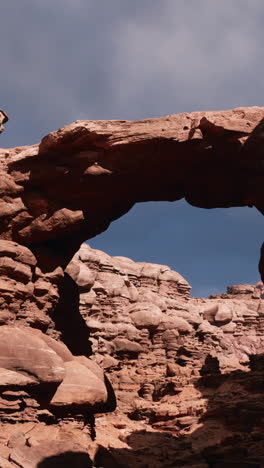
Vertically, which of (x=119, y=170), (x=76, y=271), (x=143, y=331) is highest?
(x=143, y=331)

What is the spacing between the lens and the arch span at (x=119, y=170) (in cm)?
1468

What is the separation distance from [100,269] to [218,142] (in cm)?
2256

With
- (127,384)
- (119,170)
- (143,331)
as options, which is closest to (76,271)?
(119,170)

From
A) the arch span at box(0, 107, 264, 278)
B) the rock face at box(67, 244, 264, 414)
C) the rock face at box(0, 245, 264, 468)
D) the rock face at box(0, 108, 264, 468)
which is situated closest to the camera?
the rock face at box(0, 245, 264, 468)

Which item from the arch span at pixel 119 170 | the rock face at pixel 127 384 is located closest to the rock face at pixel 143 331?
the rock face at pixel 127 384

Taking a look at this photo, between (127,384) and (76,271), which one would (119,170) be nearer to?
(76,271)

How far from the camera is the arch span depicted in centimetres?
1468

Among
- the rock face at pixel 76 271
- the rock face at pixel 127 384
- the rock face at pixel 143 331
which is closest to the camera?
the rock face at pixel 127 384

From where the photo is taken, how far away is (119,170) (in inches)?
611

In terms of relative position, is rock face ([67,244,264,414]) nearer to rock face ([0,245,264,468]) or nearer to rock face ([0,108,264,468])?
rock face ([0,245,264,468])

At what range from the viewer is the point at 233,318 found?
4984cm

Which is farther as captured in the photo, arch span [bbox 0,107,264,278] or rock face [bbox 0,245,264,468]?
arch span [bbox 0,107,264,278]

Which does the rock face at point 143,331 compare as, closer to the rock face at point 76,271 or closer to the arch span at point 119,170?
the rock face at point 76,271

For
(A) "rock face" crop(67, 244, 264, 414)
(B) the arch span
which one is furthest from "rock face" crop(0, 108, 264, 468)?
(A) "rock face" crop(67, 244, 264, 414)
